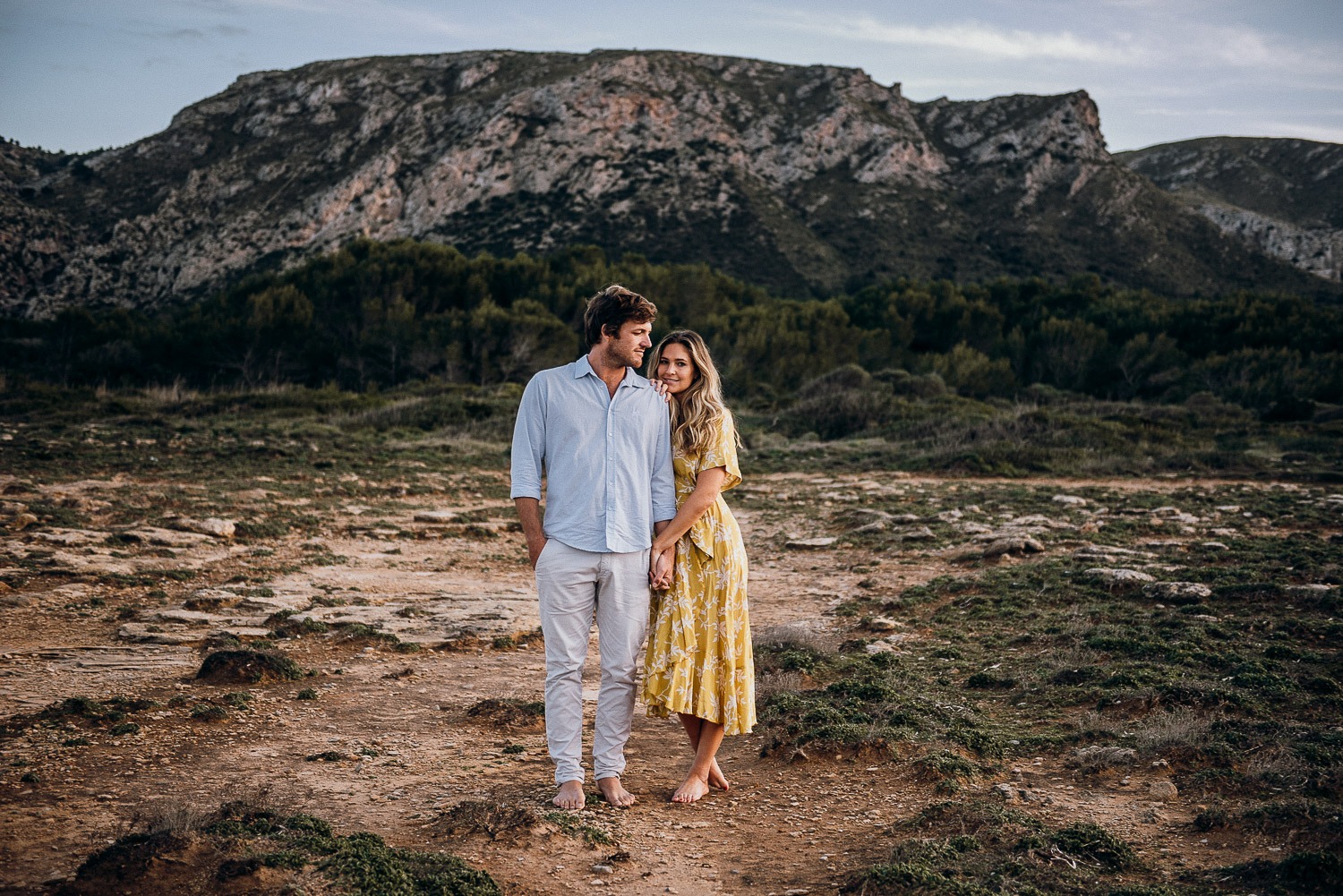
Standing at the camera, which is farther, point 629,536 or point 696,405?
point 696,405

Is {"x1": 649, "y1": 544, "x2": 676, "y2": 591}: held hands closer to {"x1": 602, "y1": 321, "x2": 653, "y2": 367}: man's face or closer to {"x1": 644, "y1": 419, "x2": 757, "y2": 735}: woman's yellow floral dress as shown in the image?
{"x1": 644, "y1": 419, "x2": 757, "y2": 735}: woman's yellow floral dress

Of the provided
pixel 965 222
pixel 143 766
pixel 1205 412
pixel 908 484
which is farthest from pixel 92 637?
pixel 965 222

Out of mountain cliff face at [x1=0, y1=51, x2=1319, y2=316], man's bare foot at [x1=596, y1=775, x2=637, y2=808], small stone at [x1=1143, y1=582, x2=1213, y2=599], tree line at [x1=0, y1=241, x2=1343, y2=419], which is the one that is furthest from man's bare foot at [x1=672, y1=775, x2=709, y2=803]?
mountain cliff face at [x1=0, y1=51, x2=1319, y2=316]

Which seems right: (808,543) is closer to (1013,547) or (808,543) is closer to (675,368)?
(1013,547)

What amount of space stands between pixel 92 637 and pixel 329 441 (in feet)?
40.4

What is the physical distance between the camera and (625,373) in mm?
3768

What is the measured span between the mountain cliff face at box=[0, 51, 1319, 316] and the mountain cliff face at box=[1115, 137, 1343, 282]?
13.2 m

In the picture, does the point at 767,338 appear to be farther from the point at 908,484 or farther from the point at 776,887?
the point at 776,887

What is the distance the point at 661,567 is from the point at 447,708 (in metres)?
2.25

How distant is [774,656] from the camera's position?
6426 millimetres

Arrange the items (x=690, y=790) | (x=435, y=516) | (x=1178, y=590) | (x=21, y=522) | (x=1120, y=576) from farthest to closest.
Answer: (x=435, y=516) < (x=21, y=522) < (x=1120, y=576) < (x=1178, y=590) < (x=690, y=790)

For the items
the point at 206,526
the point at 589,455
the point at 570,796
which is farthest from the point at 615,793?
the point at 206,526

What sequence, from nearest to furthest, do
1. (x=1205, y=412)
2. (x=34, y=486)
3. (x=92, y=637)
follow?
1. (x=92, y=637)
2. (x=34, y=486)
3. (x=1205, y=412)

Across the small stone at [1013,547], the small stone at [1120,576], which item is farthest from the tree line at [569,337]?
the small stone at [1120,576]
